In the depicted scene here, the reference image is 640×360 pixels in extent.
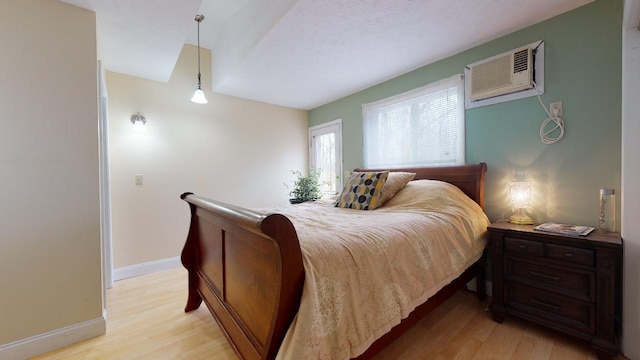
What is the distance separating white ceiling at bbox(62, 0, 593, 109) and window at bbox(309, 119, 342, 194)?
874 mm

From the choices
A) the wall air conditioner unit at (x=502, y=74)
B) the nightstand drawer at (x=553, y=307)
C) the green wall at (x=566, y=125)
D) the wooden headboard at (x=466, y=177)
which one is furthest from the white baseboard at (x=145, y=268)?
the wall air conditioner unit at (x=502, y=74)

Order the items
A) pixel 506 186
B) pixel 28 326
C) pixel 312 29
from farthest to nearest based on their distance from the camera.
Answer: pixel 506 186
pixel 312 29
pixel 28 326

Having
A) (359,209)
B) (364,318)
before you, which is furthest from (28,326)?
(359,209)

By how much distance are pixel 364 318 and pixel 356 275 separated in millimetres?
191

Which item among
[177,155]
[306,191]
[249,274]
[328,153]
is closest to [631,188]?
[249,274]

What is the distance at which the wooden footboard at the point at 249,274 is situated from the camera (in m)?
0.91

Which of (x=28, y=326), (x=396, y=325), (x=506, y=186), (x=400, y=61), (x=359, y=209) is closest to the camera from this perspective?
(x=396, y=325)

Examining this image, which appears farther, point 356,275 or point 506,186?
point 506,186

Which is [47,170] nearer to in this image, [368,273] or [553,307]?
[368,273]

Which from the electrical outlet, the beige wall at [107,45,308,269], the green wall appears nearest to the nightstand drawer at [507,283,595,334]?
the green wall

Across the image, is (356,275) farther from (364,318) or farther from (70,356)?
(70,356)

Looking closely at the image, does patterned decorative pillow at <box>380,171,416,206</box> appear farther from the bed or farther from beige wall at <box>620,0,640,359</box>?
beige wall at <box>620,0,640,359</box>

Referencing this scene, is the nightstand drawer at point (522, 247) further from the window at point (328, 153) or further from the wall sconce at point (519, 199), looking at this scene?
the window at point (328, 153)

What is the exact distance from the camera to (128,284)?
2617 millimetres
